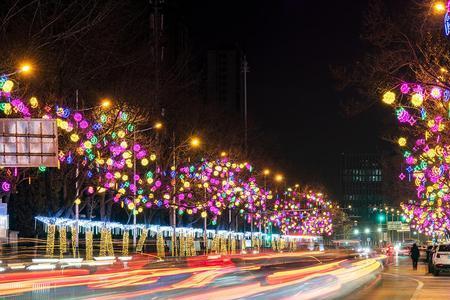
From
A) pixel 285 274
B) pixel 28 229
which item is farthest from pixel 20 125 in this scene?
pixel 28 229

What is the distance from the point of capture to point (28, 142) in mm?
24609

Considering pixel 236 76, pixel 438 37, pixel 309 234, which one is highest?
pixel 236 76

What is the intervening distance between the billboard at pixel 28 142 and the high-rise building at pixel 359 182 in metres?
160

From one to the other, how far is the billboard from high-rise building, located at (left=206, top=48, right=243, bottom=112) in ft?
348

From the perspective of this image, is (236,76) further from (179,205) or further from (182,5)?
(179,205)

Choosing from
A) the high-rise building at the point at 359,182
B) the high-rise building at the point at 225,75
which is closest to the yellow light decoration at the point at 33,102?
the high-rise building at the point at 225,75

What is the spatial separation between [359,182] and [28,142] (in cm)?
16553

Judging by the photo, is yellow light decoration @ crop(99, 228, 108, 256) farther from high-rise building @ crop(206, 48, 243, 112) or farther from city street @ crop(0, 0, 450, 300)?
high-rise building @ crop(206, 48, 243, 112)

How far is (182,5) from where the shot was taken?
112m

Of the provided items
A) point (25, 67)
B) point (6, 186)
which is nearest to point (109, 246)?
point (6, 186)

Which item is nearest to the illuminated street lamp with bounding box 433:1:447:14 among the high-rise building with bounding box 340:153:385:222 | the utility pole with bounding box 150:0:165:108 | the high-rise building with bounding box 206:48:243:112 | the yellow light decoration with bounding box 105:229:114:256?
the utility pole with bounding box 150:0:165:108

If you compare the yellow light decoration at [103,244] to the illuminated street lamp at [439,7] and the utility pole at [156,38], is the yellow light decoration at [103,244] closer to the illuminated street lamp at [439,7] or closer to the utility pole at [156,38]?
the utility pole at [156,38]

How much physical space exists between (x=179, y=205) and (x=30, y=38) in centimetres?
2798

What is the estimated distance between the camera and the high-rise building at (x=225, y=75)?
440 feet
